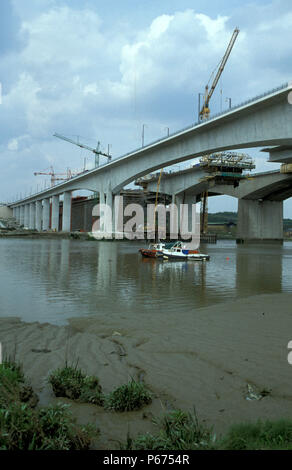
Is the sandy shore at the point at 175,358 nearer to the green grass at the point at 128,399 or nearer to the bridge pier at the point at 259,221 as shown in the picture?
the green grass at the point at 128,399

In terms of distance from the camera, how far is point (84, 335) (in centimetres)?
952

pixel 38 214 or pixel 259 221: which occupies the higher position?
pixel 38 214

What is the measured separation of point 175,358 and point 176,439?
358 cm

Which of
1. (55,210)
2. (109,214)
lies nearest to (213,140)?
(109,214)

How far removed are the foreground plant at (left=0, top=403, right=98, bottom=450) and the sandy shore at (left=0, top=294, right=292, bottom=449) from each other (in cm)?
36

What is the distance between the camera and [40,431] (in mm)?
3859

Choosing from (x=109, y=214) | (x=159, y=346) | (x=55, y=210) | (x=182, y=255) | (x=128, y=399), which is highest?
(x=55, y=210)

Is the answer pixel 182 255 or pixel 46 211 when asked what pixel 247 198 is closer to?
pixel 182 255

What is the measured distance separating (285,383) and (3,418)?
15.0 ft

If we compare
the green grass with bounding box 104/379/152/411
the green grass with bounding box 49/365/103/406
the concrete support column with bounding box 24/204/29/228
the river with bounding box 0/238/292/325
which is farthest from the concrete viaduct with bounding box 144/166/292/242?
the concrete support column with bounding box 24/204/29/228

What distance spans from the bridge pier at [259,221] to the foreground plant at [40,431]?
290 ft

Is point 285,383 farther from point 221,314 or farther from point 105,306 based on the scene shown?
point 105,306

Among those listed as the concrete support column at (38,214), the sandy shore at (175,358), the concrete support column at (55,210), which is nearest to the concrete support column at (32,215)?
the concrete support column at (38,214)

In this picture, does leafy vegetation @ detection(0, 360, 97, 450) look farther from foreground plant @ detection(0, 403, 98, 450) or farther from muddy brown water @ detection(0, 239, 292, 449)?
muddy brown water @ detection(0, 239, 292, 449)
